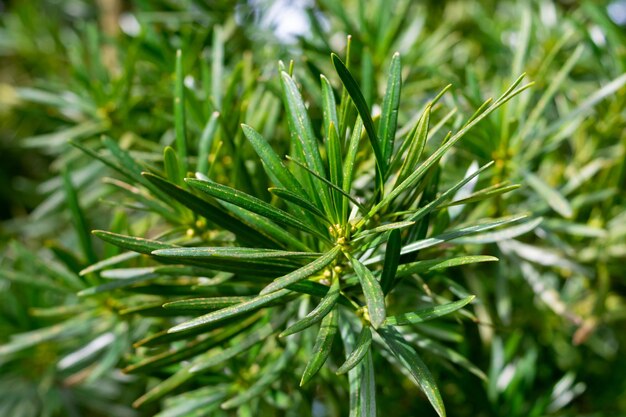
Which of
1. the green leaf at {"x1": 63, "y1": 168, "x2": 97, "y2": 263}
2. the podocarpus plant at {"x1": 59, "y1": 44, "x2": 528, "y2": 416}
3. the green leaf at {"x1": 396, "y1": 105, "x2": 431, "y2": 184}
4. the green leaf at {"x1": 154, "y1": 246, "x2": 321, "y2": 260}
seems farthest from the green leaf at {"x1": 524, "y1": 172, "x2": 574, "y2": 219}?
the green leaf at {"x1": 63, "y1": 168, "x2": 97, "y2": 263}

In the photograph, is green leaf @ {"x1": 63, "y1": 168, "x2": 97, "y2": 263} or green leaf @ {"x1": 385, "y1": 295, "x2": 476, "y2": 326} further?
green leaf @ {"x1": 63, "y1": 168, "x2": 97, "y2": 263}

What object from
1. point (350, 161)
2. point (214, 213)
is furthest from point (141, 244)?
point (350, 161)

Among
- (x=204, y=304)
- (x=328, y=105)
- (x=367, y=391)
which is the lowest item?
(x=367, y=391)

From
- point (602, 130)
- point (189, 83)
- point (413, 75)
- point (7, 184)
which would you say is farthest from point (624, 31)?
point (7, 184)

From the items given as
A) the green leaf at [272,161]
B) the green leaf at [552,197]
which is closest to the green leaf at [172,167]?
the green leaf at [272,161]

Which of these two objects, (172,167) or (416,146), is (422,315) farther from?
(172,167)

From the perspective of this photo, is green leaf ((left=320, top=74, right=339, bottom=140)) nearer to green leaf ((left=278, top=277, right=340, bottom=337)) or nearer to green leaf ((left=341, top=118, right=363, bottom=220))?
green leaf ((left=341, top=118, right=363, bottom=220))

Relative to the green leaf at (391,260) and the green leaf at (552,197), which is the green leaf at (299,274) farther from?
the green leaf at (552,197)
